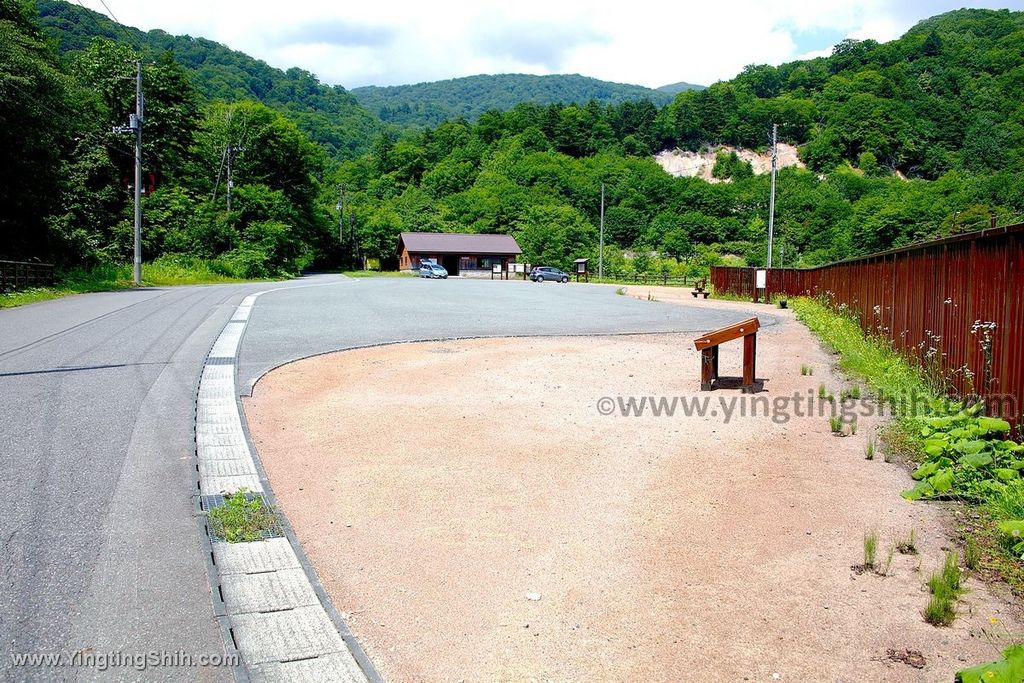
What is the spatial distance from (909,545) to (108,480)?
17.3ft

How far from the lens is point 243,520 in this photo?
4.72 meters

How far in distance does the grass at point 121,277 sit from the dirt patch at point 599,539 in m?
16.9

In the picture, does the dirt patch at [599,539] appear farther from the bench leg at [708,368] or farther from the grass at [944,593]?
the bench leg at [708,368]

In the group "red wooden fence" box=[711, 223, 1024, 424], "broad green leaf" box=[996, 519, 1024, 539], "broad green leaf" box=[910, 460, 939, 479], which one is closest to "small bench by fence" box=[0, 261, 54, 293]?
"red wooden fence" box=[711, 223, 1024, 424]

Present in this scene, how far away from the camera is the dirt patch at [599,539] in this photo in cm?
340

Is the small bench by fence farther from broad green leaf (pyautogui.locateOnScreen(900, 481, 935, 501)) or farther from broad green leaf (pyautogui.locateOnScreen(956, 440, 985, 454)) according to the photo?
broad green leaf (pyautogui.locateOnScreen(956, 440, 985, 454))

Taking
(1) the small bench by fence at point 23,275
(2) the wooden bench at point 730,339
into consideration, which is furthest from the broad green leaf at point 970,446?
(1) the small bench by fence at point 23,275

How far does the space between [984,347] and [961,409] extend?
0.66 meters

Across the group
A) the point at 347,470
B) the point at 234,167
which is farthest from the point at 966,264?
the point at 234,167

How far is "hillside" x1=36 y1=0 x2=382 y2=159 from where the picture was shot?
10950 centimetres

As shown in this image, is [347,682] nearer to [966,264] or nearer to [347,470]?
[347,470]

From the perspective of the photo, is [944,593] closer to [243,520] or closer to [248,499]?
[243,520]

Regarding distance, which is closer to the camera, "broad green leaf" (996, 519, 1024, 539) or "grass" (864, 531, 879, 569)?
"broad green leaf" (996, 519, 1024, 539)

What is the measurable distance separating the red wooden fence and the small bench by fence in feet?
73.7
